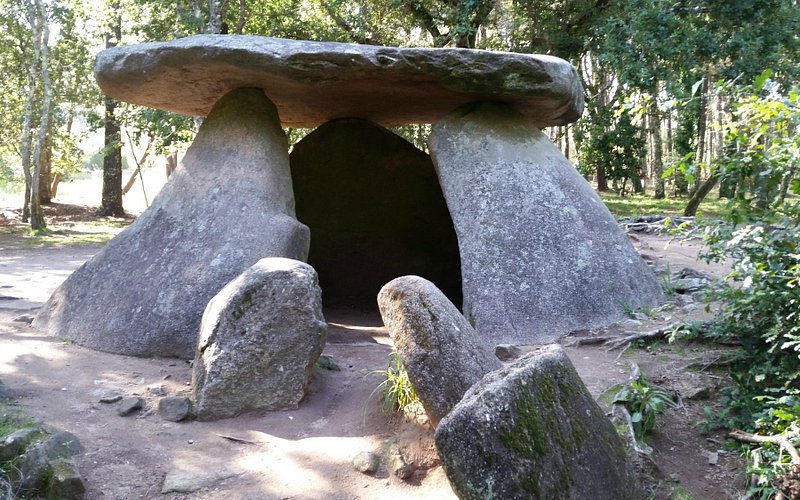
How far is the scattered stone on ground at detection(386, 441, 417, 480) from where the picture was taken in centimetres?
395

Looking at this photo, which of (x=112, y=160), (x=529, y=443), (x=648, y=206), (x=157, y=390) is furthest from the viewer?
(x=112, y=160)

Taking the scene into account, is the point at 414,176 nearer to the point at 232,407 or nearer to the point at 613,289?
the point at 613,289

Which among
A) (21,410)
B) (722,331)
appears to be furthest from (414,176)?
(21,410)

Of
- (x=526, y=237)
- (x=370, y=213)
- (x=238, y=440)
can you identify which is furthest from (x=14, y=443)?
(x=370, y=213)

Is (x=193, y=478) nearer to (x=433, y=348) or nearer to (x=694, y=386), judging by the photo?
(x=433, y=348)

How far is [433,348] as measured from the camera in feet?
13.1

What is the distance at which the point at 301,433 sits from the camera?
15.0ft

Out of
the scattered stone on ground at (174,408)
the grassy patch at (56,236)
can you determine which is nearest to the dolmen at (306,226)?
the scattered stone on ground at (174,408)

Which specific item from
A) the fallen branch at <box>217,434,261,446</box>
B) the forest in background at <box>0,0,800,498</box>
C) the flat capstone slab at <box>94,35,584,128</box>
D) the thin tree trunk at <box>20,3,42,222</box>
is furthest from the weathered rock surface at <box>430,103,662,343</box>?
the thin tree trunk at <box>20,3,42,222</box>

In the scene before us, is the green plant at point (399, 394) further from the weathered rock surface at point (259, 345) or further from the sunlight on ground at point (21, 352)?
the sunlight on ground at point (21, 352)

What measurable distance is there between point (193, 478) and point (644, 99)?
3.47 meters

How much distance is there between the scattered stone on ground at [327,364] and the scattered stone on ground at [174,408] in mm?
1121

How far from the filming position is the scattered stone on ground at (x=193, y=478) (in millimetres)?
3834

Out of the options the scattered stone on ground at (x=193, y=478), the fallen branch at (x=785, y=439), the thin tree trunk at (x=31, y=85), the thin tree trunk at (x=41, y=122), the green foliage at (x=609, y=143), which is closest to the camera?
the fallen branch at (x=785, y=439)
